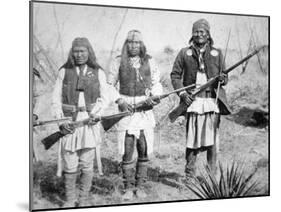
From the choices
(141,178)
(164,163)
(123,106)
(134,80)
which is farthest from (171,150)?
(134,80)

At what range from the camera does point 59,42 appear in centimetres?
412

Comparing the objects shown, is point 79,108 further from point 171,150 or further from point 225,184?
point 225,184

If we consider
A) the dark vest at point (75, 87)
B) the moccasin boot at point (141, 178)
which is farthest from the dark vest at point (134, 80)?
the moccasin boot at point (141, 178)

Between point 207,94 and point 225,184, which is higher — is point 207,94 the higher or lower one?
the higher one

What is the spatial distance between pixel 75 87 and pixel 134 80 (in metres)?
0.50

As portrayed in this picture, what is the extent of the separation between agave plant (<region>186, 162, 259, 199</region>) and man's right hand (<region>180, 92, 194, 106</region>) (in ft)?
1.94

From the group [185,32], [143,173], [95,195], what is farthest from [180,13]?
[95,195]

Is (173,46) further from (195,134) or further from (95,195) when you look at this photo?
(95,195)

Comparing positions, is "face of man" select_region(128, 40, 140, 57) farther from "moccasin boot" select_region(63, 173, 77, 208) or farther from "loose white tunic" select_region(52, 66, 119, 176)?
"moccasin boot" select_region(63, 173, 77, 208)

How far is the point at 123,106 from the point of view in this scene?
4.27 meters

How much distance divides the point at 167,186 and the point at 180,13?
1.48 meters

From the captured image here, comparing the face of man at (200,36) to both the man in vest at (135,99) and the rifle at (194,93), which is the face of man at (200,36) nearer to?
the rifle at (194,93)

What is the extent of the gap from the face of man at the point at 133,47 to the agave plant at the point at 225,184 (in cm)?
117

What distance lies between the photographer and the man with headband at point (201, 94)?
175 inches
